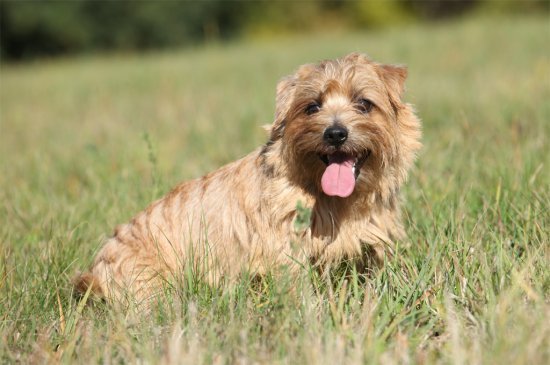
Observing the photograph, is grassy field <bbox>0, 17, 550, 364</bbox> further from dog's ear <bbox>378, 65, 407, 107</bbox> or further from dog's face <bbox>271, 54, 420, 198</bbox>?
dog's ear <bbox>378, 65, 407, 107</bbox>

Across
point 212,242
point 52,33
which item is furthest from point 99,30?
point 212,242

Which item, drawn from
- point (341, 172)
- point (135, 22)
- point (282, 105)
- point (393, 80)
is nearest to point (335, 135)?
point (341, 172)

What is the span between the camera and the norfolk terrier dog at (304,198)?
11.6 feet

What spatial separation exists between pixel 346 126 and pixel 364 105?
287 mm

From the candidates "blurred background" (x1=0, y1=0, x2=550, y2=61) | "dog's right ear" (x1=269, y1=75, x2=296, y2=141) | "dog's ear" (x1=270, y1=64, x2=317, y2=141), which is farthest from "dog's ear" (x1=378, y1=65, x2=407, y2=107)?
"blurred background" (x1=0, y1=0, x2=550, y2=61)

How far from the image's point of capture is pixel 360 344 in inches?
104

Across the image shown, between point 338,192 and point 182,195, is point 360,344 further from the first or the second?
point 182,195

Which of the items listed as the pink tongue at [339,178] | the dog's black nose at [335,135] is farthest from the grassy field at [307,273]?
the dog's black nose at [335,135]

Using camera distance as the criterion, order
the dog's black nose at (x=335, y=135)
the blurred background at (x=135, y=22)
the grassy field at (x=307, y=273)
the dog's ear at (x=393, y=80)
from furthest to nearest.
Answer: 1. the blurred background at (x=135, y=22)
2. the dog's ear at (x=393, y=80)
3. the dog's black nose at (x=335, y=135)
4. the grassy field at (x=307, y=273)

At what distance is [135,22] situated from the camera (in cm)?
3656

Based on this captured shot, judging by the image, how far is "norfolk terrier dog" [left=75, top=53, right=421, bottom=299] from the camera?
355 centimetres

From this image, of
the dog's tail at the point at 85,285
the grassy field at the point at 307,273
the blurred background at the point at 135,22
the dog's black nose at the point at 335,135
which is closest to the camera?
the grassy field at the point at 307,273

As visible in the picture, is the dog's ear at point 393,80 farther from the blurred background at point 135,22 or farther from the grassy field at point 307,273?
the blurred background at point 135,22

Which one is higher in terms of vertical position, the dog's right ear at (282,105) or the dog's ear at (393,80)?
the dog's ear at (393,80)
